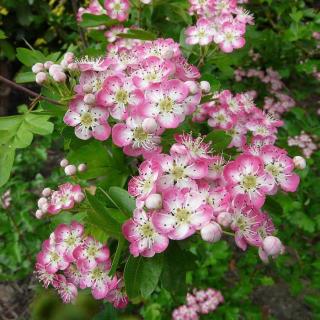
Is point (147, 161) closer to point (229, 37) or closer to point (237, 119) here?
point (237, 119)

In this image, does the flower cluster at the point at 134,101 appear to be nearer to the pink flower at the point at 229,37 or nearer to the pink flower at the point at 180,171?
the pink flower at the point at 180,171

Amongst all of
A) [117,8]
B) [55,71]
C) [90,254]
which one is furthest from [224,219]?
[117,8]

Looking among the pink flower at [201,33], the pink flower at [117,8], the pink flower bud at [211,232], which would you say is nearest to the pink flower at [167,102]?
the pink flower bud at [211,232]

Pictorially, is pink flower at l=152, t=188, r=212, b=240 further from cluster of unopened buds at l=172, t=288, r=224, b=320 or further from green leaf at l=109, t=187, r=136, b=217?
cluster of unopened buds at l=172, t=288, r=224, b=320

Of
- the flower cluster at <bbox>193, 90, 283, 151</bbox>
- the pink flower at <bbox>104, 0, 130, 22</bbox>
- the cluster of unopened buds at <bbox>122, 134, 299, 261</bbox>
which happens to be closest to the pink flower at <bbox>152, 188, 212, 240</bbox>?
the cluster of unopened buds at <bbox>122, 134, 299, 261</bbox>

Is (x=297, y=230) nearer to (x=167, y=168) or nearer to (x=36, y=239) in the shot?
Result: (x=36, y=239)
